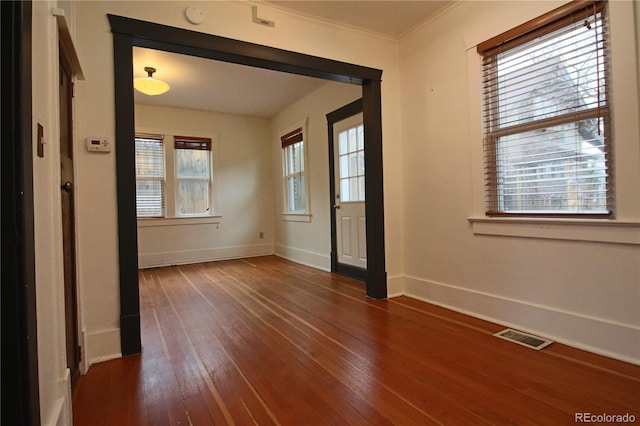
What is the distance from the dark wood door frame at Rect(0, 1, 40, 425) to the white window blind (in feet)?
16.6

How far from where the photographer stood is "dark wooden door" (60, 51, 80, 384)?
1.69 m

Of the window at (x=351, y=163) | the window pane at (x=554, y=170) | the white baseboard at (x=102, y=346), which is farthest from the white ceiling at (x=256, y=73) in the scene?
the white baseboard at (x=102, y=346)

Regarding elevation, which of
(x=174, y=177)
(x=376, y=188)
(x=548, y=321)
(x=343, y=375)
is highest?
(x=174, y=177)

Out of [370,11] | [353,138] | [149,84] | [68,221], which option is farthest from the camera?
[353,138]

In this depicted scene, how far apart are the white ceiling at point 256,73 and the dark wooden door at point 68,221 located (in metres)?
1.66

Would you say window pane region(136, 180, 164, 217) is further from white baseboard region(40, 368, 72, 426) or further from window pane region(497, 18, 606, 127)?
window pane region(497, 18, 606, 127)

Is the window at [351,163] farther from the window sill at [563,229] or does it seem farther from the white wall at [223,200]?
the white wall at [223,200]

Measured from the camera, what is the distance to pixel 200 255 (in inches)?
229

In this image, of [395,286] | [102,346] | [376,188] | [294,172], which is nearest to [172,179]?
[294,172]

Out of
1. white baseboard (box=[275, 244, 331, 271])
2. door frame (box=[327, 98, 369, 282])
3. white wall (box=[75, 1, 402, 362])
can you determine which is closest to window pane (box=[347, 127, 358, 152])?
door frame (box=[327, 98, 369, 282])

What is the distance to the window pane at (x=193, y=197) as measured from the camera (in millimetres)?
5773

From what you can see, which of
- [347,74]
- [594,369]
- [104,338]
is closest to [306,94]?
[347,74]

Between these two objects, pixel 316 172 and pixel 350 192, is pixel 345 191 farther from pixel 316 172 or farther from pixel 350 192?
pixel 316 172

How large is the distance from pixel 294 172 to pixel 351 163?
1.67 m
